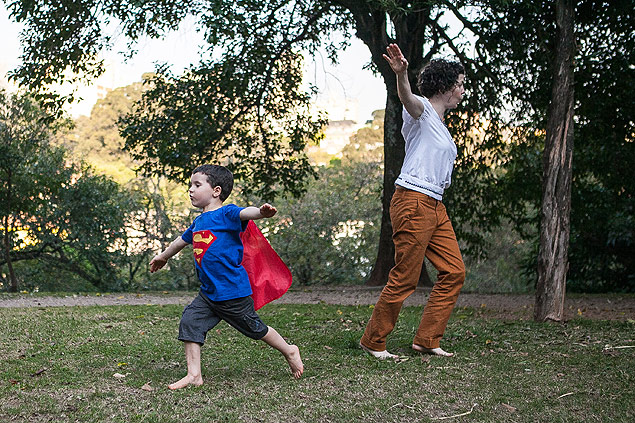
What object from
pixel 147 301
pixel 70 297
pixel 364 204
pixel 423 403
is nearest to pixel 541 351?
pixel 423 403

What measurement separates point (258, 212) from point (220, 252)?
348mm

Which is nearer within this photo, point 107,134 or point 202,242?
point 202,242

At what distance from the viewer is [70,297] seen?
35.2 feet

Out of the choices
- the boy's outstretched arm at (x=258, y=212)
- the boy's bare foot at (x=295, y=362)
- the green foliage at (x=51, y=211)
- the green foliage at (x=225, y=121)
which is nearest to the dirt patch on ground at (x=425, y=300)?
the green foliage at (x=225, y=121)

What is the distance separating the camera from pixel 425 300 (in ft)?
35.9

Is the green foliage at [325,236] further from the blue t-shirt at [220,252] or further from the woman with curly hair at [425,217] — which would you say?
the blue t-shirt at [220,252]

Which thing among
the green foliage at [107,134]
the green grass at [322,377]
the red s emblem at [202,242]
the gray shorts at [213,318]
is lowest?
the green grass at [322,377]

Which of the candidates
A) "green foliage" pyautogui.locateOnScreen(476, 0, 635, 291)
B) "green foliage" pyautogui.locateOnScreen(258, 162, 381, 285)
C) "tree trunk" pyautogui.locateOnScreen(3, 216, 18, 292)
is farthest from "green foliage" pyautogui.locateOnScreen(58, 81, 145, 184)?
"green foliage" pyautogui.locateOnScreen(476, 0, 635, 291)

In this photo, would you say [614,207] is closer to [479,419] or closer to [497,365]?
[497,365]

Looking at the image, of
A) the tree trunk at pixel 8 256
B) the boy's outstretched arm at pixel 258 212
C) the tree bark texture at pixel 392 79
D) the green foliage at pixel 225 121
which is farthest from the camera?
the tree trunk at pixel 8 256

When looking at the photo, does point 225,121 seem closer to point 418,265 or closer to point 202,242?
point 418,265

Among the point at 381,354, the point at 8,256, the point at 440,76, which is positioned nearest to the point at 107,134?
the point at 8,256

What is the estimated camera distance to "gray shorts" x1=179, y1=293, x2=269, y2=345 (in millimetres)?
4168

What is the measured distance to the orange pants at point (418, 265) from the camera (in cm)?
483
